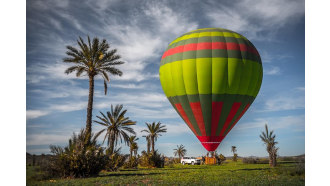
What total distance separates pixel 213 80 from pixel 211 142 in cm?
491

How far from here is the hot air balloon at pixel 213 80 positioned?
67.2 feet

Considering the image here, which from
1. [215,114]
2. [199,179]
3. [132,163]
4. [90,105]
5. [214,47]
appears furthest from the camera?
[132,163]

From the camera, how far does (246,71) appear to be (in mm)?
20797

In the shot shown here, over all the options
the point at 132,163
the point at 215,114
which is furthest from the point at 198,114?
the point at 132,163

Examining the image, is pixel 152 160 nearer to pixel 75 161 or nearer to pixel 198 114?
pixel 198 114

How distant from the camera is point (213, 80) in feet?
66.9

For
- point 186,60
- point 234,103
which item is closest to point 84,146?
point 186,60

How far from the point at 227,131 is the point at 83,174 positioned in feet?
37.0

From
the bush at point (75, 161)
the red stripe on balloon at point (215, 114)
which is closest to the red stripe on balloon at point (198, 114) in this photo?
the red stripe on balloon at point (215, 114)

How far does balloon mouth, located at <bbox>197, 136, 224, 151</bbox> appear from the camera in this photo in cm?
2136

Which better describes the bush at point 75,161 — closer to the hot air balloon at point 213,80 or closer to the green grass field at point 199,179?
the green grass field at point 199,179

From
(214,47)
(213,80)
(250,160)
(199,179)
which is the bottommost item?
(250,160)

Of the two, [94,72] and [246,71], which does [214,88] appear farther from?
[94,72]

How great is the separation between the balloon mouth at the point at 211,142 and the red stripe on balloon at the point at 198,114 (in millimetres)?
449
